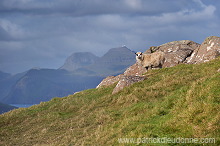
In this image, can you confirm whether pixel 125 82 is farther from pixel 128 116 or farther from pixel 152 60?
pixel 152 60

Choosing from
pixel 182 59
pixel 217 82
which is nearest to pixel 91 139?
pixel 217 82

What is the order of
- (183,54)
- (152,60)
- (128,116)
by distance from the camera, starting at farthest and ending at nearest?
(183,54)
(152,60)
(128,116)

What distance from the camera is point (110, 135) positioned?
47.4 feet

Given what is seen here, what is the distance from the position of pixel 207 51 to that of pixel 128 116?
2551cm

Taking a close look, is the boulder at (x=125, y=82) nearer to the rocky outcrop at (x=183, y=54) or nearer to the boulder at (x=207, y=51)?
the rocky outcrop at (x=183, y=54)

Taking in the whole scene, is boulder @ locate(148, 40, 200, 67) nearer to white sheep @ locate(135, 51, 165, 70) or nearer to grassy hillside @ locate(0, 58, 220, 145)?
white sheep @ locate(135, 51, 165, 70)

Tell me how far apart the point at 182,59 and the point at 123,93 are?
1981 cm

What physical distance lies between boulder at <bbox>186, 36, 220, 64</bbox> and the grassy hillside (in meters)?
8.53

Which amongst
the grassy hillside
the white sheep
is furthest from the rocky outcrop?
the grassy hillside

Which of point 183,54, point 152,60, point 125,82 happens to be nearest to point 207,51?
point 183,54

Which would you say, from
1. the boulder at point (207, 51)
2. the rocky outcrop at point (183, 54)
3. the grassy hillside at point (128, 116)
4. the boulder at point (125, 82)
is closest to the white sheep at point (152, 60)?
the rocky outcrop at point (183, 54)

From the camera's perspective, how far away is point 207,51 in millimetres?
38625

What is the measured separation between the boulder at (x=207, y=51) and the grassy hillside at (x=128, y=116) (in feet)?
28.0

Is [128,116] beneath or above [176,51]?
beneath
